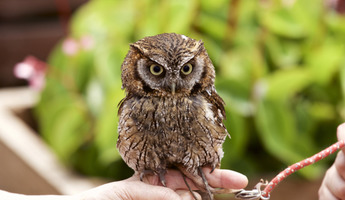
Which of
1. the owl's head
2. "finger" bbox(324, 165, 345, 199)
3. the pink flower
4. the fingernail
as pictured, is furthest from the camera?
the pink flower

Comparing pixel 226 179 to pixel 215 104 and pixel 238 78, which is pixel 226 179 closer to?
pixel 215 104

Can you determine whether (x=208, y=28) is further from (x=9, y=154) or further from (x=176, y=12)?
(x=9, y=154)

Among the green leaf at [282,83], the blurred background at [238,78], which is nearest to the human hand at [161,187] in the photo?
the blurred background at [238,78]

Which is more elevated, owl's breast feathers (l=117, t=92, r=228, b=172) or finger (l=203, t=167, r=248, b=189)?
owl's breast feathers (l=117, t=92, r=228, b=172)

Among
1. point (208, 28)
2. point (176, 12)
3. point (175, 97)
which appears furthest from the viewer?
point (208, 28)

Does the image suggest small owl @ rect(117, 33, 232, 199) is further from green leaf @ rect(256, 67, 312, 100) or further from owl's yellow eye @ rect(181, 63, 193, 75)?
green leaf @ rect(256, 67, 312, 100)

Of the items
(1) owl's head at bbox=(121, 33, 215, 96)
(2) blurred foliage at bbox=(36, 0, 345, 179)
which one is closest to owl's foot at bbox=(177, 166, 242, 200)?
(1) owl's head at bbox=(121, 33, 215, 96)

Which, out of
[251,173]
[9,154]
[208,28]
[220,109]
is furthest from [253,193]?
[9,154]
